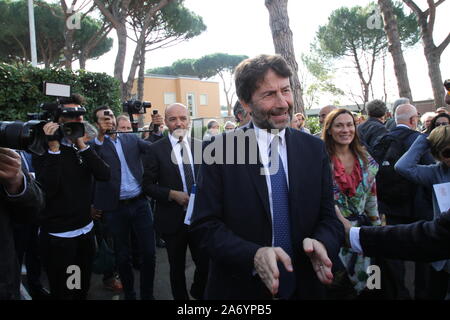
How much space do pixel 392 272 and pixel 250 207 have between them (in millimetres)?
1925

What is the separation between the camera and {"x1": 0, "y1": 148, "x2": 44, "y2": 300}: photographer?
4.68 feet

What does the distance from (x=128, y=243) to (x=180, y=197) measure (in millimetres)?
834

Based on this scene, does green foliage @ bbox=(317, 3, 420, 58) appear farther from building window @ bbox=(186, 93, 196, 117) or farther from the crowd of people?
the crowd of people

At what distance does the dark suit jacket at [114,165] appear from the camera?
3.17 meters

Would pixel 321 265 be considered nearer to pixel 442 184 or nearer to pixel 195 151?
pixel 442 184

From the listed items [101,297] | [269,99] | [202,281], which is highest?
[269,99]

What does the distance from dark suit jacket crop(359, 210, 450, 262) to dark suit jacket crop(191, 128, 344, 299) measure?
0.52 feet

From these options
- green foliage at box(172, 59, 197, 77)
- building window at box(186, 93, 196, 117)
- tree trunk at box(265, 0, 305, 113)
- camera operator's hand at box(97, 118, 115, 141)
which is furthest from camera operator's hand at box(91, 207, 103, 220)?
green foliage at box(172, 59, 197, 77)

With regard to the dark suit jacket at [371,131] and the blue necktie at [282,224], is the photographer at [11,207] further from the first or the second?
the dark suit jacket at [371,131]

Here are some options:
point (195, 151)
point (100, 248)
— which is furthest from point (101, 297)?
point (195, 151)

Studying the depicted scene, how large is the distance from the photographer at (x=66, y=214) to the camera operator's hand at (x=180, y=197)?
2.09 feet

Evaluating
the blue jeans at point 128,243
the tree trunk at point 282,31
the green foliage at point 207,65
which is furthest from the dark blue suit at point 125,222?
the green foliage at point 207,65

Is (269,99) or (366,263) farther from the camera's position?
(366,263)

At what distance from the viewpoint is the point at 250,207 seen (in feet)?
5.01
